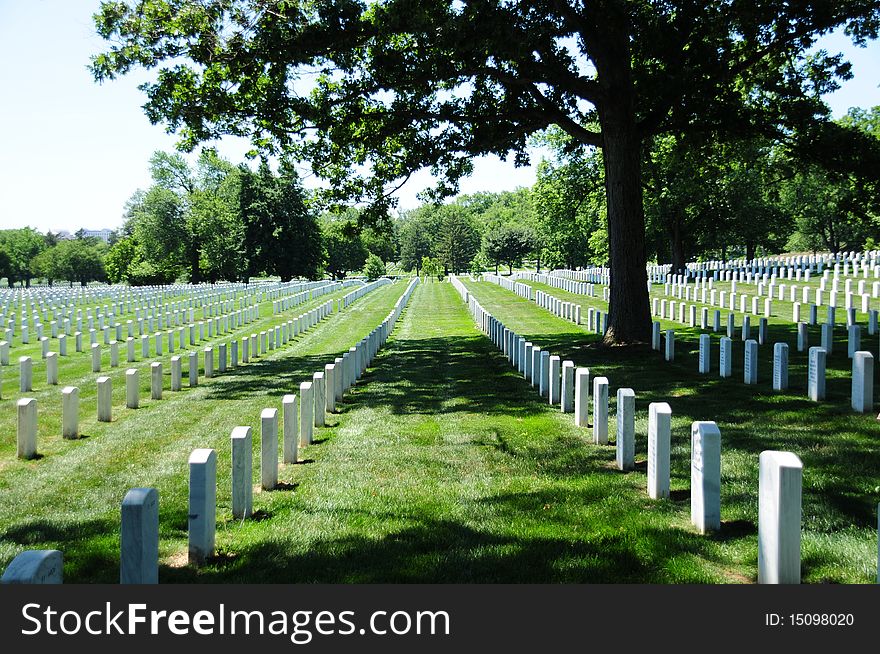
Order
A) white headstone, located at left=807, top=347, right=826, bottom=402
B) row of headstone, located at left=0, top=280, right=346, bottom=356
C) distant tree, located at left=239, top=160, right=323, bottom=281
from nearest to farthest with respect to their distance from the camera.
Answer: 1. white headstone, located at left=807, top=347, right=826, bottom=402
2. row of headstone, located at left=0, top=280, right=346, bottom=356
3. distant tree, located at left=239, top=160, right=323, bottom=281

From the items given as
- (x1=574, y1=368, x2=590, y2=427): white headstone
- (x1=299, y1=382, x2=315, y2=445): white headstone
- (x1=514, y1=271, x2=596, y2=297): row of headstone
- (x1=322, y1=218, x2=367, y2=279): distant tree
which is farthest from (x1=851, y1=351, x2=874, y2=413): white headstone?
(x1=322, y1=218, x2=367, y2=279): distant tree

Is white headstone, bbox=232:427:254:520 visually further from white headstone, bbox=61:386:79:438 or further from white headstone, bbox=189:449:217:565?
white headstone, bbox=61:386:79:438

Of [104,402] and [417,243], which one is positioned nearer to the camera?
[104,402]

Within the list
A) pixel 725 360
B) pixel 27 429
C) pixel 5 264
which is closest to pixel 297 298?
pixel 725 360

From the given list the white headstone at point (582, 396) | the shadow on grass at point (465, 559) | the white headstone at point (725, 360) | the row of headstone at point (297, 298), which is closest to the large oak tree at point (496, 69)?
A: the white headstone at point (725, 360)

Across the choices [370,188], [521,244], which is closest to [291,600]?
[370,188]

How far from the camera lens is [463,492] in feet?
22.7

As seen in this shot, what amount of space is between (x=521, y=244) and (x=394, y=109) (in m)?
86.9

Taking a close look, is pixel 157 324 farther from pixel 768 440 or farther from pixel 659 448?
pixel 659 448

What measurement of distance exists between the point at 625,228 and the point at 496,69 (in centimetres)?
492

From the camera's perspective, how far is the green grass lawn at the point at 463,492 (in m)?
5.02

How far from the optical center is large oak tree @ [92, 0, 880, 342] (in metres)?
15.8

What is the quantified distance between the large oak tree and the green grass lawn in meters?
6.76

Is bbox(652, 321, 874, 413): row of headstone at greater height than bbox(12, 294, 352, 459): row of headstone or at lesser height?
greater
